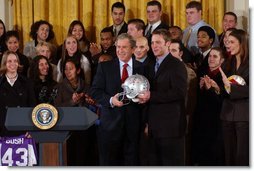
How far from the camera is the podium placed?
3.25 meters

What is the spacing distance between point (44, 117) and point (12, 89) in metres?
1.19

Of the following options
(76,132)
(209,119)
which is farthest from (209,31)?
(76,132)

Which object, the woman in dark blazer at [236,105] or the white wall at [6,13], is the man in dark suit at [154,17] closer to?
the woman in dark blazer at [236,105]

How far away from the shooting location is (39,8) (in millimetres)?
5422

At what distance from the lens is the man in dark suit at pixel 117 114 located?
4.00 m

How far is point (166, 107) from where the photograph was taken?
401cm

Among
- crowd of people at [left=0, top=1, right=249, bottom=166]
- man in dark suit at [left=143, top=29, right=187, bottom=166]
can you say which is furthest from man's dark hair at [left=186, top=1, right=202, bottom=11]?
man in dark suit at [left=143, top=29, right=187, bottom=166]

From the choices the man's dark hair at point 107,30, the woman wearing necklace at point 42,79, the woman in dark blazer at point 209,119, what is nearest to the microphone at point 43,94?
the woman wearing necklace at point 42,79

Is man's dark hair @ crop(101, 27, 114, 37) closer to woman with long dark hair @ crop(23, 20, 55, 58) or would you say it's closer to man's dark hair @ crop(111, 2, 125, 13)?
man's dark hair @ crop(111, 2, 125, 13)

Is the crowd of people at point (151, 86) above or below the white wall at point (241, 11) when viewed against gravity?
below

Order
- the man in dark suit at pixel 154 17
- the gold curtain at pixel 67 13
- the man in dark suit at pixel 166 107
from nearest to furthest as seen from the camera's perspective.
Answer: the man in dark suit at pixel 166 107 < the man in dark suit at pixel 154 17 < the gold curtain at pixel 67 13

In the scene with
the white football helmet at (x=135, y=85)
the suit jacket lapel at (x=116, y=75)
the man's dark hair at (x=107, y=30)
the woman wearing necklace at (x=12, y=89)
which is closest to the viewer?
the white football helmet at (x=135, y=85)

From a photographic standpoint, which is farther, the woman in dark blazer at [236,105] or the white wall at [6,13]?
the white wall at [6,13]

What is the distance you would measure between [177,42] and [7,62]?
1.28 meters
